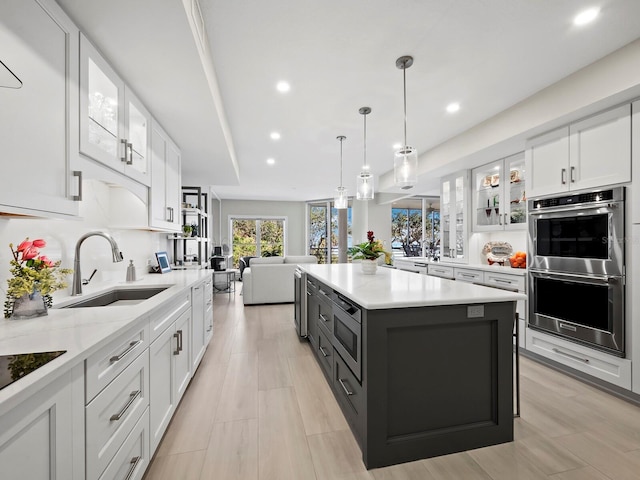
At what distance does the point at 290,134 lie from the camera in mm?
3867

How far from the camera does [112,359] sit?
1146 mm

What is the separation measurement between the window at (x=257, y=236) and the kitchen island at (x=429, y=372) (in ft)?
26.7

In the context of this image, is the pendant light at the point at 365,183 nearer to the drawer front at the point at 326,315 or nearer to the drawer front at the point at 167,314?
the drawer front at the point at 326,315

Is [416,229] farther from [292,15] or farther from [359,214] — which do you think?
[292,15]

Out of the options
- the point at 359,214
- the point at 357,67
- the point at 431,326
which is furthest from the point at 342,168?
the point at 431,326

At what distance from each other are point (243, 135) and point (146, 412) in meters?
3.31

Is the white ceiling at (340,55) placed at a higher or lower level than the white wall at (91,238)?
higher

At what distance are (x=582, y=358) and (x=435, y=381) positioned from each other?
186 cm

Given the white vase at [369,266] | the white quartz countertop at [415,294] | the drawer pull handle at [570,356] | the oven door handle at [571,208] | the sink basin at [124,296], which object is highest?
the oven door handle at [571,208]

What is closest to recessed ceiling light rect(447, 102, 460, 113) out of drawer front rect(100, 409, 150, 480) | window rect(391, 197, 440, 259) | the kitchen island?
the kitchen island

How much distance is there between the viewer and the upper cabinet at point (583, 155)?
229 cm

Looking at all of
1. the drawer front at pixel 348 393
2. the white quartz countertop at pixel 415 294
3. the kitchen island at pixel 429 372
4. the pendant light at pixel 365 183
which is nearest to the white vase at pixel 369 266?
the white quartz countertop at pixel 415 294

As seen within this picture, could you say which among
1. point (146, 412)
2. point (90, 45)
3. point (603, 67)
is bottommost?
point (146, 412)

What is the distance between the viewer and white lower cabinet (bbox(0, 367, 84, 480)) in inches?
26.8
